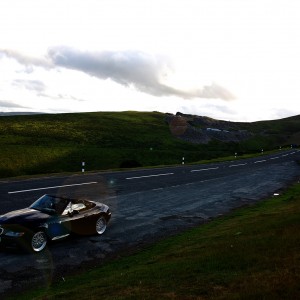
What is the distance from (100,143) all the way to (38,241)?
54.8 metres

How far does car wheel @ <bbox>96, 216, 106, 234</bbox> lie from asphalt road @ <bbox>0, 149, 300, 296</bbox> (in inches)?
12.5

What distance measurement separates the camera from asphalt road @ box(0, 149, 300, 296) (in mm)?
10148

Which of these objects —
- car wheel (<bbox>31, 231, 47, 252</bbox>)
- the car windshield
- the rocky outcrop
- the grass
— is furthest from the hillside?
the grass

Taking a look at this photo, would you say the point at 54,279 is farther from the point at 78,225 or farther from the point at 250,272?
the point at 250,272

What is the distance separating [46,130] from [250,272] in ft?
219

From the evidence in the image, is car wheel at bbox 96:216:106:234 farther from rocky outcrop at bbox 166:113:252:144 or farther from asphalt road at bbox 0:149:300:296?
rocky outcrop at bbox 166:113:252:144

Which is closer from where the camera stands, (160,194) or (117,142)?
(160,194)

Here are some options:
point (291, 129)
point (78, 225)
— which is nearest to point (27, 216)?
point (78, 225)

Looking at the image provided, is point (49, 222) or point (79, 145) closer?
point (49, 222)

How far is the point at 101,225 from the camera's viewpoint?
13711 mm

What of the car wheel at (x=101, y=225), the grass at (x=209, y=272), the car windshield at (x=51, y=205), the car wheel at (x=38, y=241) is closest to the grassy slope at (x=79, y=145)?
the car wheel at (x=101, y=225)

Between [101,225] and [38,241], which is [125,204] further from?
[38,241]

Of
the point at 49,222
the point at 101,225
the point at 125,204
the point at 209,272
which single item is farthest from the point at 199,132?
the point at 209,272

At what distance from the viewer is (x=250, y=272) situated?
686 centimetres
